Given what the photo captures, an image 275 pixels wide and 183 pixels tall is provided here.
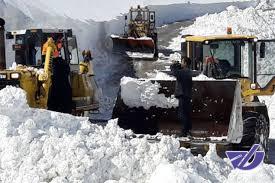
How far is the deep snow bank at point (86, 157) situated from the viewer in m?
5.64

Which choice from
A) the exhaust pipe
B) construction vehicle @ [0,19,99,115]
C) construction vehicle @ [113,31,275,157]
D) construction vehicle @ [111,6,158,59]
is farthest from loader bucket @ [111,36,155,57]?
the exhaust pipe

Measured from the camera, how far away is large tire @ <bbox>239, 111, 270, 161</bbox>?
8.38 metres

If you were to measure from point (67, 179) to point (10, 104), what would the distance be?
1.48 metres

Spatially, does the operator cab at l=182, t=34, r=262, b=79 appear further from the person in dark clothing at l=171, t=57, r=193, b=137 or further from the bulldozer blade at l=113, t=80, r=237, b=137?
the person in dark clothing at l=171, t=57, r=193, b=137

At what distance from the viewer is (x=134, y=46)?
2414cm

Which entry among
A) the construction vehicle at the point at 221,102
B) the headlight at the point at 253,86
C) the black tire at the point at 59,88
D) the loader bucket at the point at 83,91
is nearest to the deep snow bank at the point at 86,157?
the construction vehicle at the point at 221,102

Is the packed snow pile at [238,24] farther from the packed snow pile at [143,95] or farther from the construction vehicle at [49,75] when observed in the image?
the packed snow pile at [143,95]

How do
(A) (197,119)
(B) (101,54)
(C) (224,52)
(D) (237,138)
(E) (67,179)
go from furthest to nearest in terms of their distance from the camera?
(B) (101,54), (C) (224,52), (A) (197,119), (D) (237,138), (E) (67,179)

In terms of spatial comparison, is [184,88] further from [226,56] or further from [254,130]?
[226,56]

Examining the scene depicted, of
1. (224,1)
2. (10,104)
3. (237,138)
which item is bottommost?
(237,138)

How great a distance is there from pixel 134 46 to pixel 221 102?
Answer: 51.0 ft

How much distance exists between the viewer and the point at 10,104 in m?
6.68

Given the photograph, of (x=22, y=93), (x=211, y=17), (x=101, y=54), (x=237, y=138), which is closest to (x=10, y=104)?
(x=22, y=93)

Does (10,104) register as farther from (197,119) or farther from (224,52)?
(224,52)
